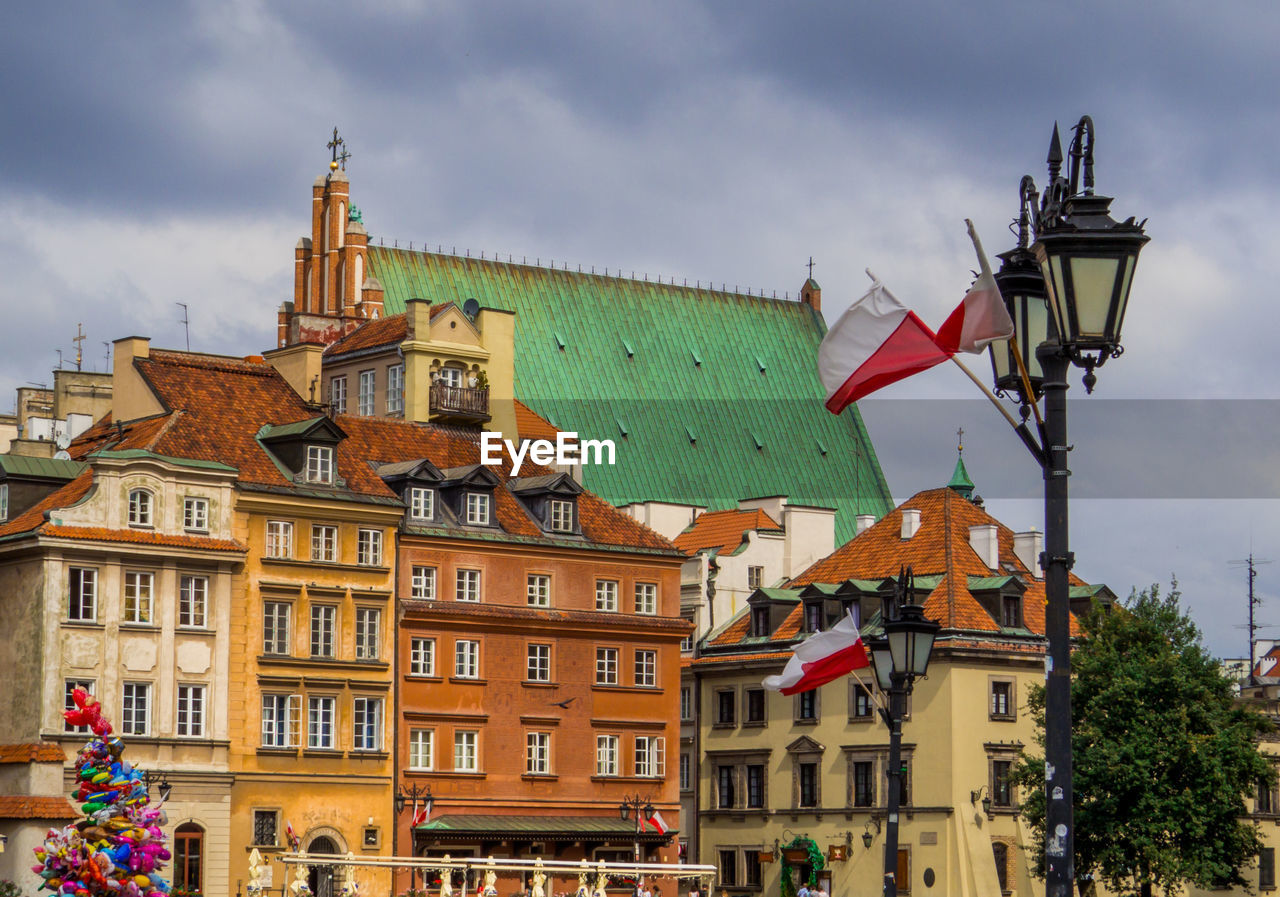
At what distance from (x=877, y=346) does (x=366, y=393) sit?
69.4m

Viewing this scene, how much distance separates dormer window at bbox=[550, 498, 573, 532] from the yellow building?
11404 mm

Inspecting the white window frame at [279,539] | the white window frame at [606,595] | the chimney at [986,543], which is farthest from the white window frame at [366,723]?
the chimney at [986,543]

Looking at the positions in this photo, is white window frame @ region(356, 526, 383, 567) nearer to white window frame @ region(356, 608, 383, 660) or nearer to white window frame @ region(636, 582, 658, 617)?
white window frame @ region(356, 608, 383, 660)

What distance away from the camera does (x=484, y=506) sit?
79.5 m

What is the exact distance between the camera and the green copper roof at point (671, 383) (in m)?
107

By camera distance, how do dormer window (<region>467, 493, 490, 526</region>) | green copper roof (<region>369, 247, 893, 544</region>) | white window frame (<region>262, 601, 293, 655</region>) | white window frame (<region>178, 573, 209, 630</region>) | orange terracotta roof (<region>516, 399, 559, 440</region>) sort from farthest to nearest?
green copper roof (<region>369, 247, 893, 544</region>)
orange terracotta roof (<region>516, 399, 559, 440</region>)
dormer window (<region>467, 493, 490, 526</region>)
white window frame (<region>262, 601, 293, 655</region>)
white window frame (<region>178, 573, 209, 630</region>)

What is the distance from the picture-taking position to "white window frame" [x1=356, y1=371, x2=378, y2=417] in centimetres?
8894

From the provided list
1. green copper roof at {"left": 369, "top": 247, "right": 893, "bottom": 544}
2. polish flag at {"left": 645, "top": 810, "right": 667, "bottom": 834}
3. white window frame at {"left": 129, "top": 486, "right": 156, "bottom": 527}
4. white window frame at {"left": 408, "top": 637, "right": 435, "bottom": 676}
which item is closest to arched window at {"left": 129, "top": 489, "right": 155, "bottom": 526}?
white window frame at {"left": 129, "top": 486, "right": 156, "bottom": 527}

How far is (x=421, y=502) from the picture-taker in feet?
256

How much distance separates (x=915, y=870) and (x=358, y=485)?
80.2ft

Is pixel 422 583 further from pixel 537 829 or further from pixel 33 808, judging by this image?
pixel 33 808

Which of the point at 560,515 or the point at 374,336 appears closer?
the point at 560,515

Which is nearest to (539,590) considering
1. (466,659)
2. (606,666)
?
(606,666)

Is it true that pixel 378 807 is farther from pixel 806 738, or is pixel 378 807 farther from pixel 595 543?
pixel 806 738
